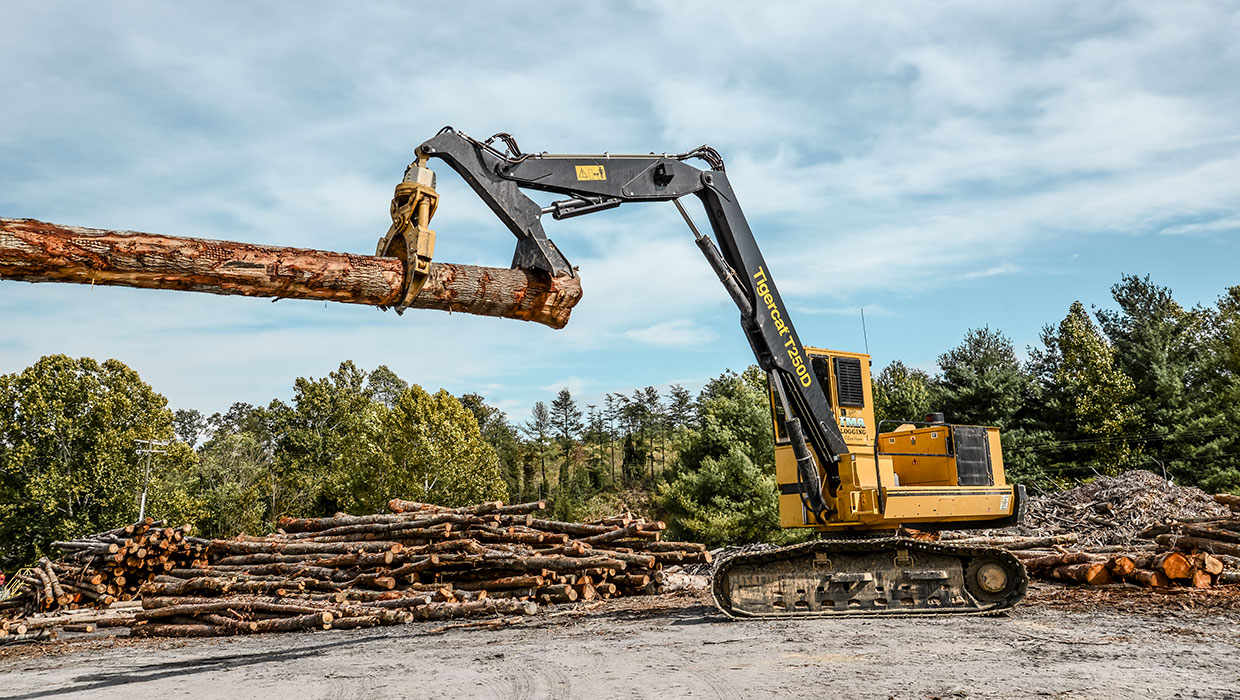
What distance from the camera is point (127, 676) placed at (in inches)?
327

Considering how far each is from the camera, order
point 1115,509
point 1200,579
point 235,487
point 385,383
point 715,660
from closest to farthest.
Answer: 1. point 715,660
2. point 1200,579
3. point 1115,509
4. point 235,487
5. point 385,383

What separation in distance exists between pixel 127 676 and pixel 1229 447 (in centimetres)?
3917

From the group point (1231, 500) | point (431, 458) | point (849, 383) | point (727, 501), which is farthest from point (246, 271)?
point (431, 458)

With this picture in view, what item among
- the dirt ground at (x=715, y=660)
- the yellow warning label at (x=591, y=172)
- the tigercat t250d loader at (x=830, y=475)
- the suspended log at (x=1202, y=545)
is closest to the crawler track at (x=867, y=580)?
the tigercat t250d loader at (x=830, y=475)

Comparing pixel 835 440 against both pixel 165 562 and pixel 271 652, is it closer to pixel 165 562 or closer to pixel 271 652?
pixel 271 652

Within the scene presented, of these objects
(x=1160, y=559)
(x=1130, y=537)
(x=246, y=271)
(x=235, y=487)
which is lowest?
(x=1130, y=537)

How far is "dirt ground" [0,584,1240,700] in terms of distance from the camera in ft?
20.1

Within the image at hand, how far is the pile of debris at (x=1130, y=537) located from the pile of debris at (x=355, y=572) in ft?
18.9

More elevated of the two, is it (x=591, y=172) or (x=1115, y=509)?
(x=591, y=172)

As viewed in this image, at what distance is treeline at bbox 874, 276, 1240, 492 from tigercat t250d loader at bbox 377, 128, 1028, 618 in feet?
88.0

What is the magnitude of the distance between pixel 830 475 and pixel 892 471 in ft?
3.19

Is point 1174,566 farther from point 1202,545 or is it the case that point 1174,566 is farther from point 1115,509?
point 1115,509

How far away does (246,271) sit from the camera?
574 cm

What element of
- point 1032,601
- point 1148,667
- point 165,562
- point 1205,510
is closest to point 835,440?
point 1032,601
